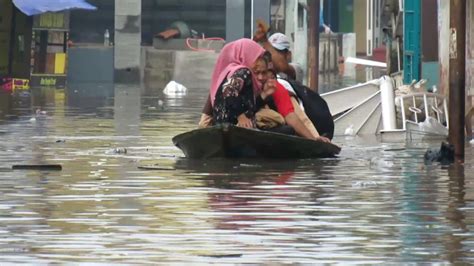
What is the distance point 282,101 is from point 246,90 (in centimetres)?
61

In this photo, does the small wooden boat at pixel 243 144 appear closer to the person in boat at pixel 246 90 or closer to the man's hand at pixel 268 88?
the person in boat at pixel 246 90

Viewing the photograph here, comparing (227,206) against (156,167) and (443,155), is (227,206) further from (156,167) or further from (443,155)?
(443,155)

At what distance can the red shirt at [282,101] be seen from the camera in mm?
18953

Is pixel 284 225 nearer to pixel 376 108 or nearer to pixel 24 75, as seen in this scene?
pixel 376 108

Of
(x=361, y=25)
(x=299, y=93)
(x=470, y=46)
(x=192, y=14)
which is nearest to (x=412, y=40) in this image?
(x=470, y=46)

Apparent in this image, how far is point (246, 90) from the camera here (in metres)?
18.5

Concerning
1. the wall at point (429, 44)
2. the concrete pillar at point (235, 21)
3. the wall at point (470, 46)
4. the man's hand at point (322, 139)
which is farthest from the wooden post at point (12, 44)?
the man's hand at point (322, 139)

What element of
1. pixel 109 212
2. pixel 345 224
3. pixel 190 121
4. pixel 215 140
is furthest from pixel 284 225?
pixel 190 121

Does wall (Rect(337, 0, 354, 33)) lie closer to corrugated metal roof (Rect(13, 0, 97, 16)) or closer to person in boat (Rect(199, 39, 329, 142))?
corrugated metal roof (Rect(13, 0, 97, 16))

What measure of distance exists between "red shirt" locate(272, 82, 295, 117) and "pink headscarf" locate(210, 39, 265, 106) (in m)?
0.32

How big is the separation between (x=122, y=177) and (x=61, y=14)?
108 feet

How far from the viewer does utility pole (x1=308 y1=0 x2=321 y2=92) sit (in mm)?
33422

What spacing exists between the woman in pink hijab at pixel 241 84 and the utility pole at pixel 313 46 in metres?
14.3

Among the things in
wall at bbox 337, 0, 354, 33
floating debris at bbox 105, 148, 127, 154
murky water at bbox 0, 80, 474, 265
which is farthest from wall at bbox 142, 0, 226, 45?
floating debris at bbox 105, 148, 127, 154
